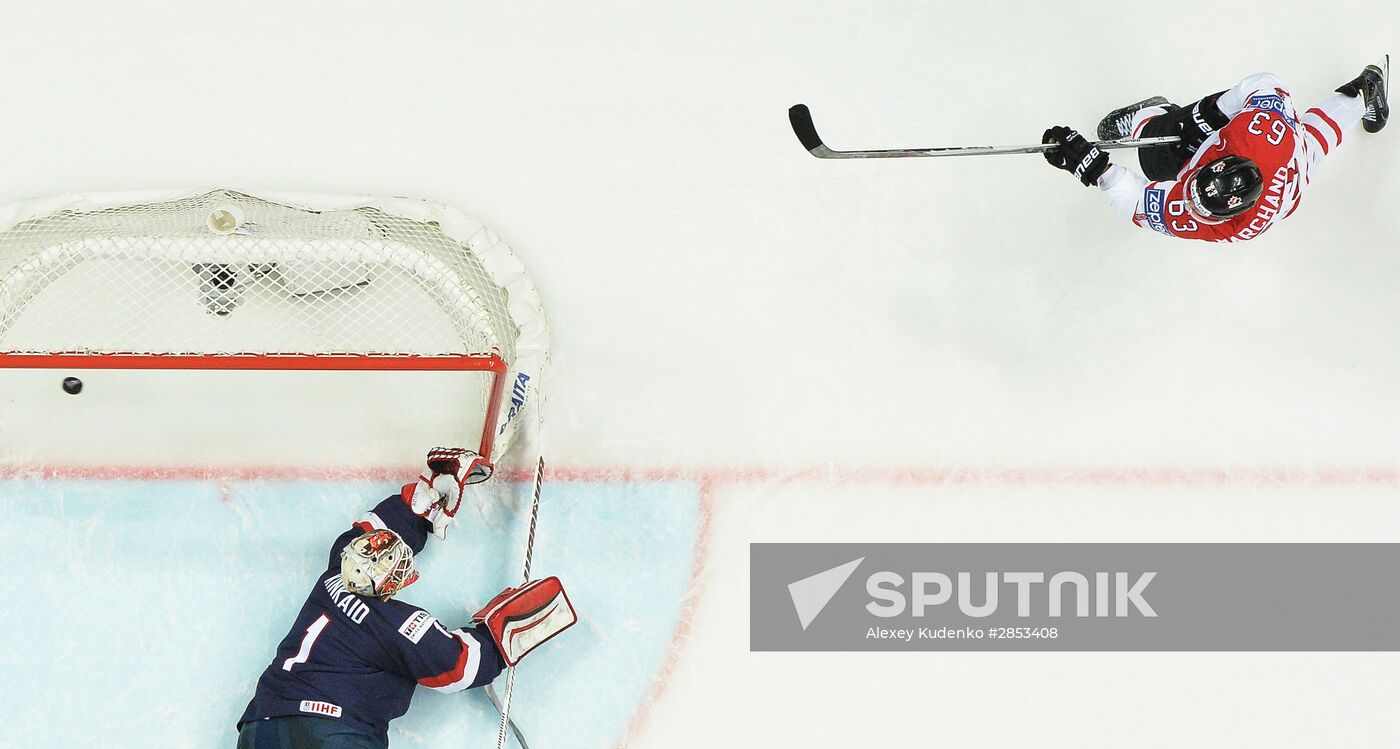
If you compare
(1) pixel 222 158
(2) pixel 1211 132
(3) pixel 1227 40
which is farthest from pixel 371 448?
(3) pixel 1227 40

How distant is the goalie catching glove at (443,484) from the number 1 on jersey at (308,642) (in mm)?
327

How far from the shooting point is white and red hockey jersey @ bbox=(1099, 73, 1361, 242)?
2275mm

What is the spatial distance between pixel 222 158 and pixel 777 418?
5.37 feet

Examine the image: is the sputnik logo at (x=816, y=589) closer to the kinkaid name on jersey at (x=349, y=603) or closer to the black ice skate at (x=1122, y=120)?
the kinkaid name on jersey at (x=349, y=603)

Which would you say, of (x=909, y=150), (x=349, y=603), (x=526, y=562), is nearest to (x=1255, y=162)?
(x=909, y=150)

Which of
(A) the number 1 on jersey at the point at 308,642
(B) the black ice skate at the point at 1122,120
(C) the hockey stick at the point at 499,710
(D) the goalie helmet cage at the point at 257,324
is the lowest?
(C) the hockey stick at the point at 499,710

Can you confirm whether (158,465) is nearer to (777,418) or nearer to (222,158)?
(222,158)

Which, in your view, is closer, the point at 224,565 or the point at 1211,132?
the point at 1211,132

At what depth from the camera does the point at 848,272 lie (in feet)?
9.31

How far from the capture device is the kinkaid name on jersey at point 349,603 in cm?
247

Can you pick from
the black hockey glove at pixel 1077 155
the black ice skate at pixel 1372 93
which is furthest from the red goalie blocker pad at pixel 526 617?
the black ice skate at pixel 1372 93

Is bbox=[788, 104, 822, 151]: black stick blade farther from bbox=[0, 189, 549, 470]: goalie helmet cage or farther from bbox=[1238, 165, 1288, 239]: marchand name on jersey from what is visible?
bbox=[1238, 165, 1288, 239]: marchand name on jersey

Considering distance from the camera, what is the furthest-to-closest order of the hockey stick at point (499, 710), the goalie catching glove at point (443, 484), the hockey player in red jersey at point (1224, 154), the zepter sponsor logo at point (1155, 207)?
the hockey stick at point (499, 710) → the goalie catching glove at point (443, 484) → the zepter sponsor logo at point (1155, 207) → the hockey player in red jersey at point (1224, 154)

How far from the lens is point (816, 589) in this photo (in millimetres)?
2809
